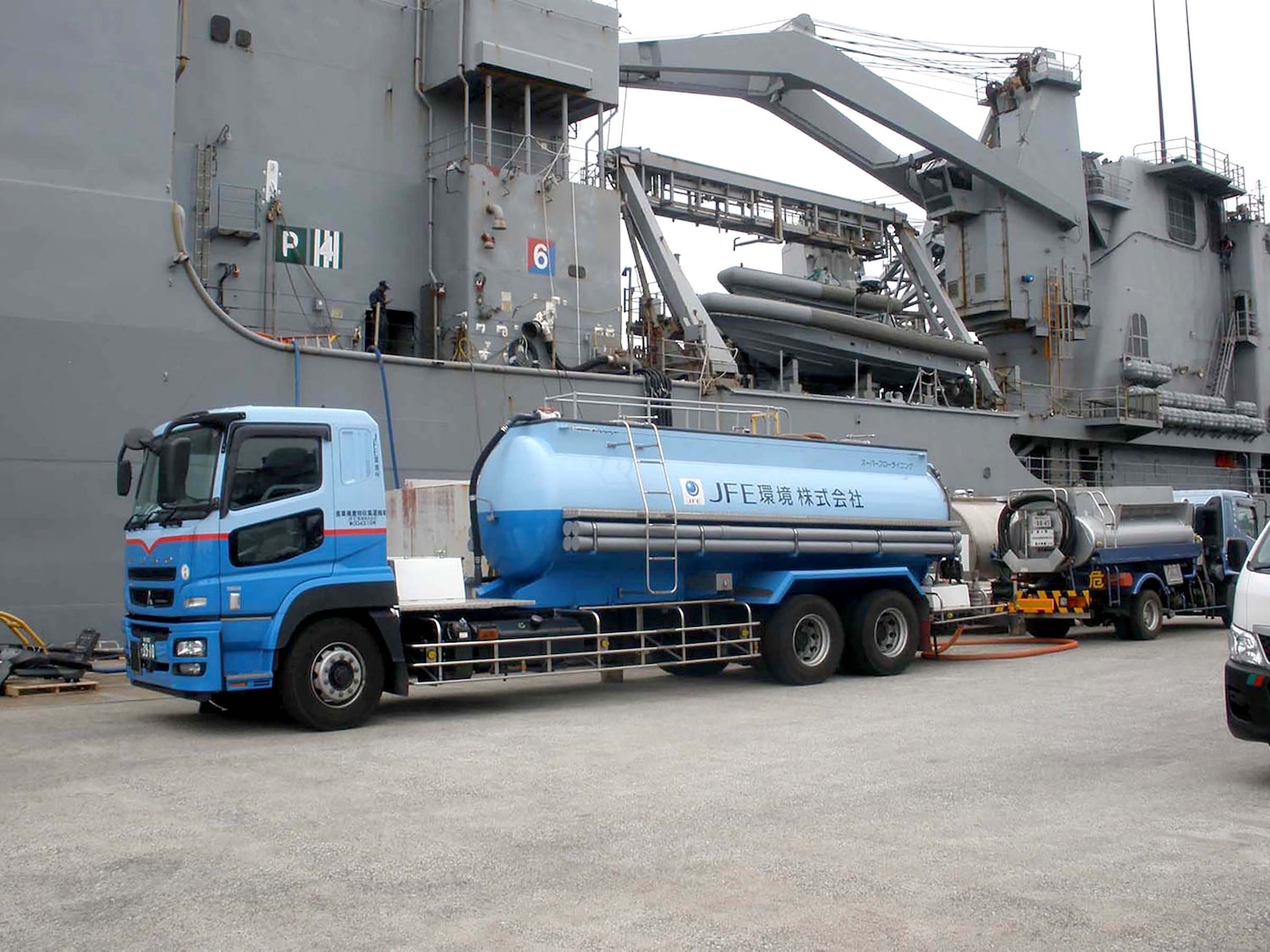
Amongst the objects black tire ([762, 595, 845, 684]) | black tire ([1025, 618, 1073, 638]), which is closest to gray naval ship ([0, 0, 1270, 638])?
black tire ([762, 595, 845, 684])

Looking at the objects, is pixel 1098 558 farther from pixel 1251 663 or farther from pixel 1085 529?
pixel 1251 663

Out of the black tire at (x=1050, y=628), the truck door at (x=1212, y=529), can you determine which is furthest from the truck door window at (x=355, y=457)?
the truck door at (x=1212, y=529)

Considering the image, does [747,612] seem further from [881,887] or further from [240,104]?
[240,104]

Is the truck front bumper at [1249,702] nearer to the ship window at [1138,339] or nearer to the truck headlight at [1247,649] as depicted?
the truck headlight at [1247,649]

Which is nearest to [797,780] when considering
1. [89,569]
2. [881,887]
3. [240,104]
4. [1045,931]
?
[881,887]

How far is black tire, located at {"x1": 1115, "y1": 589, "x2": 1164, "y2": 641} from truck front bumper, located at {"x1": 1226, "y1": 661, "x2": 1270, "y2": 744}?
37.1 ft

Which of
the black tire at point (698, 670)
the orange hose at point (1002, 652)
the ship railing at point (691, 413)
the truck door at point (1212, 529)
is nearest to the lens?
the black tire at point (698, 670)

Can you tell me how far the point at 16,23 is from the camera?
13969 mm

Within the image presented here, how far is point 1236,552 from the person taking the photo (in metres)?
20.1

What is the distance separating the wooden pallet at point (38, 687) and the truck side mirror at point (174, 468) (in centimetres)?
365

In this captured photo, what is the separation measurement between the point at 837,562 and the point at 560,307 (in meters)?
7.81

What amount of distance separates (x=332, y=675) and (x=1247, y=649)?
6.94 meters

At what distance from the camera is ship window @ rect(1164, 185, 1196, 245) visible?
105 ft

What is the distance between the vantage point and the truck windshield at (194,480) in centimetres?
963
